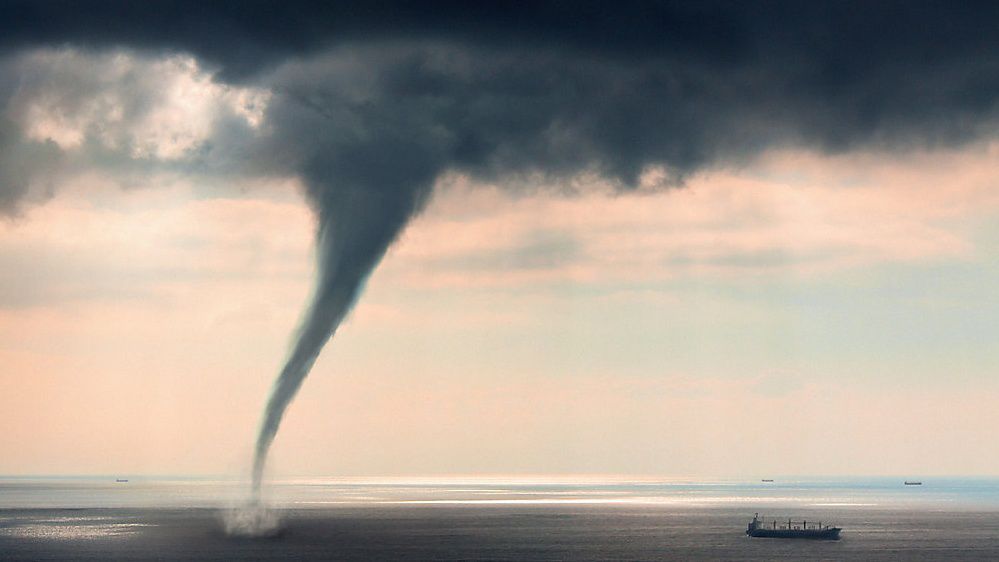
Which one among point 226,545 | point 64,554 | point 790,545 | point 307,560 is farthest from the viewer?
point 790,545

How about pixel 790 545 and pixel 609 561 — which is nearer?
pixel 609 561

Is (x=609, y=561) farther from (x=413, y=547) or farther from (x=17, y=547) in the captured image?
(x=17, y=547)

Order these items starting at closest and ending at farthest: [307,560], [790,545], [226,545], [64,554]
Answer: [307,560] → [64,554] → [226,545] → [790,545]

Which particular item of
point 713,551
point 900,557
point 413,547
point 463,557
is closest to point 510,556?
point 463,557

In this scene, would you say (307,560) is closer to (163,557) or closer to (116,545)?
(163,557)

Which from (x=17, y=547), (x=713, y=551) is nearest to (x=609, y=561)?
(x=713, y=551)

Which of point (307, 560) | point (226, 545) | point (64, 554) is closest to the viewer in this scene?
point (307, 560)

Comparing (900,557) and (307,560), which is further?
(900,557)

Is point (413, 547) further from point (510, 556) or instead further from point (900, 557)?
point (900, 557)

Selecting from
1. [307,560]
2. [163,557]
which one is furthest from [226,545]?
[307,560]
